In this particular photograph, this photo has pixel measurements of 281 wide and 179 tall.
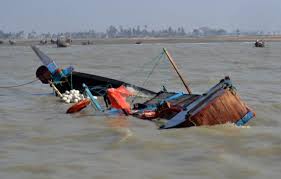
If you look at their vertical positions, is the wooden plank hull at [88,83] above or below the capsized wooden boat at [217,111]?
below

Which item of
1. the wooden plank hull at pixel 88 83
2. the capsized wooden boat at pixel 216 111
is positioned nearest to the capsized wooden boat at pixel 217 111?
the capsized wooden boat at pixel 216 111

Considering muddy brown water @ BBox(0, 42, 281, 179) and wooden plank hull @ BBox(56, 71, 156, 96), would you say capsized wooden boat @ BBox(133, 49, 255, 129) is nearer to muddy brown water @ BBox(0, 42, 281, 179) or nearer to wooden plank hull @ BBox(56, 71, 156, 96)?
muddy brown water @ BBox(0, 42, 281, 179)

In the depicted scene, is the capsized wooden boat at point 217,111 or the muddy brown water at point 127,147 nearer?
the muddy brown water at point 127,147

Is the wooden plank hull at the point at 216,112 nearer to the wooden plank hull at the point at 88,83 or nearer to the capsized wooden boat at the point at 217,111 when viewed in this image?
the capsized wooden boat at the point at 217,111

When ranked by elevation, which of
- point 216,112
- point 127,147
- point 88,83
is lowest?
point 88,83

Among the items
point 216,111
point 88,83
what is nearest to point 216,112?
point 216,111

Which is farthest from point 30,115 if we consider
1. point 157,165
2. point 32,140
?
point 157,165

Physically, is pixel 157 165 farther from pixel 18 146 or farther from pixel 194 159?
pixel 18 146

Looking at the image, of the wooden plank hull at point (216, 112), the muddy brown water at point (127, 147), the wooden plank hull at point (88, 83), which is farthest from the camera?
the wooden plank hull at point (88, 83)

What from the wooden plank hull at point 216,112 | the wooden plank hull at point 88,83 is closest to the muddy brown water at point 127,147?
the wooden plank hull at point 216,112

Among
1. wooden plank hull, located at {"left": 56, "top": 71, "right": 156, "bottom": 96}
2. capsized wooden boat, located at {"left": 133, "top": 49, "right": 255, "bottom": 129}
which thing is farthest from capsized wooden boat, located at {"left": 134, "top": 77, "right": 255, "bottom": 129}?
wooden plank hull, located at {"left": 56, "top": 71, "right": 156, "bottom": 96}

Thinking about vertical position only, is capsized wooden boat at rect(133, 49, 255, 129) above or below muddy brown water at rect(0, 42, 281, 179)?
above

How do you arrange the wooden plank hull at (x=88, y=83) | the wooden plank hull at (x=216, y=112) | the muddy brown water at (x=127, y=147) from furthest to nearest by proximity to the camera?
the wooden plank hull at (x=88, y=83)
the wooden plank hull at (x=216, y=112)
the muddy brown water at (x=127, y=147)

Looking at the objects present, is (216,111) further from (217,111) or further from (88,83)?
(88,83)
